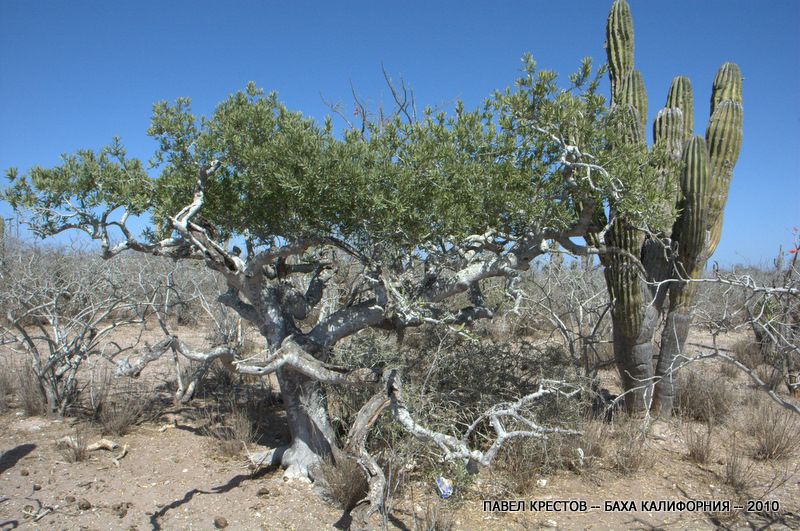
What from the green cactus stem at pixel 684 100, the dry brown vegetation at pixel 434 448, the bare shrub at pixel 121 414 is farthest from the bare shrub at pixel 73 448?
the green cactus stem at pixel 684 100

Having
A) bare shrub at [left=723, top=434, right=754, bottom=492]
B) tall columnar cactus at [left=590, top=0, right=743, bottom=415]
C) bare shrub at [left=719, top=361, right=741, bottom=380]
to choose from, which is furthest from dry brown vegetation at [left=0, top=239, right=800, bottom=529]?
bare shrub at [left=719, top=361, right=741, bottom=380]

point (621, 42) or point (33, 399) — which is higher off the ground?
point (621, 42)

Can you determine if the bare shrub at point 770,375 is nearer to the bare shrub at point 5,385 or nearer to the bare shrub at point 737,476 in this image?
the bare shrub at point 737,476

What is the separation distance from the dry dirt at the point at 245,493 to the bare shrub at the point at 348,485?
0.11 metres

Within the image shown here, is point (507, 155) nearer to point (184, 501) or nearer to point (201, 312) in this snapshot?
point (184, 501)

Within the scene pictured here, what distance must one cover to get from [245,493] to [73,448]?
1794 millimetres

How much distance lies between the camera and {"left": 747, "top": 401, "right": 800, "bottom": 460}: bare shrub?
5.24 meters

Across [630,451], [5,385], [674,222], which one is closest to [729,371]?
[674,222]

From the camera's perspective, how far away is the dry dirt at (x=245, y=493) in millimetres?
4109

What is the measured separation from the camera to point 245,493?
4.54 meters

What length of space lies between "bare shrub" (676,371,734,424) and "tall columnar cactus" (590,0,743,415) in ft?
1.39

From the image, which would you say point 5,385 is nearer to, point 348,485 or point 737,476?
point 348,485

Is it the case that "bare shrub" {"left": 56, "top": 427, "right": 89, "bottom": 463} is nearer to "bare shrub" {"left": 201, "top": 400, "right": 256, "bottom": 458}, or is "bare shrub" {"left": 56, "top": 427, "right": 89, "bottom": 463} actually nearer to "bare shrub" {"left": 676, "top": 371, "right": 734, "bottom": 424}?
"bare shrub" {"left": 201, "top": 400, "right": 256, "bottom": 458}

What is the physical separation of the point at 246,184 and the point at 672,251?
4176 mm
